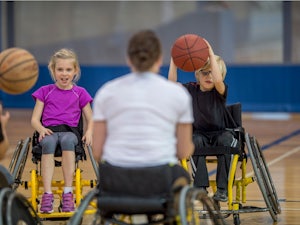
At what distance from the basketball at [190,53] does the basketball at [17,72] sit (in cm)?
109

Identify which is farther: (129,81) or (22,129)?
(22,129)

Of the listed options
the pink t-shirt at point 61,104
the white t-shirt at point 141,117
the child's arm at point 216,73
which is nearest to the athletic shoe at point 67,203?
the pink t-shirt at point 61,104

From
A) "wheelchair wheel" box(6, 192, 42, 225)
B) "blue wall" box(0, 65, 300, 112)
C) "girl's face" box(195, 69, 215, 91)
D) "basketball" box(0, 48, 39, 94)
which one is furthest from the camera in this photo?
"blue wall" box(0, 65, 300, 112)

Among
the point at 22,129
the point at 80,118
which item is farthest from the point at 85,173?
the point at 22,129

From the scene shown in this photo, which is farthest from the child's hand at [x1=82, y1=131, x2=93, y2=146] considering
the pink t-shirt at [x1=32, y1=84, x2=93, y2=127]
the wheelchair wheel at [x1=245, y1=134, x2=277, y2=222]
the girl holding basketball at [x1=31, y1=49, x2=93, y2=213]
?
the wheelchair wheel at [x1=245, y1=134, x2=277, y2=222]

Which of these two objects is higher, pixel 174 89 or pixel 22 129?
pixel 174 89

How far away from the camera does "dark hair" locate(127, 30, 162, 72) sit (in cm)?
502

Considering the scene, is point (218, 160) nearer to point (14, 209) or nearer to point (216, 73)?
point (216, 73)

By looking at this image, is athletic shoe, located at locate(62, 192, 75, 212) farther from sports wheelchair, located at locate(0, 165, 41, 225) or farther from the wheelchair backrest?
sports wheelchair, located at locate(0, 165, 41, 225)

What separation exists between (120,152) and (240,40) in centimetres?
1194

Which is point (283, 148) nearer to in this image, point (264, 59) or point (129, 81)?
point (264, 59)

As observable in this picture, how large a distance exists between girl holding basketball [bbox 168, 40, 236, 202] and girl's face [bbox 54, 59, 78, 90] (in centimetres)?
70

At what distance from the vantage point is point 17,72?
602 centimetres

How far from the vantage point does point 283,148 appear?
Answer: 456 inches
